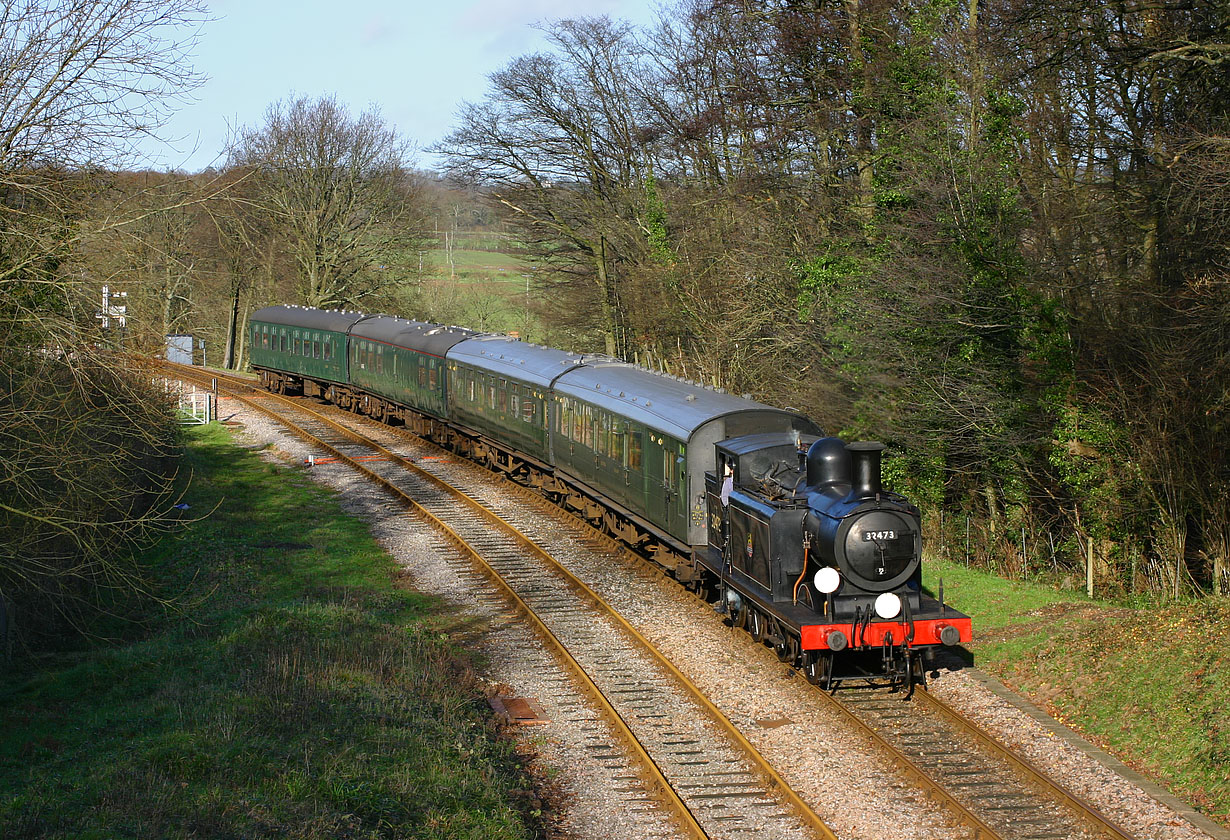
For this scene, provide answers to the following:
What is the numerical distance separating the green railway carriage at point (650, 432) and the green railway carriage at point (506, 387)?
36.7 inches

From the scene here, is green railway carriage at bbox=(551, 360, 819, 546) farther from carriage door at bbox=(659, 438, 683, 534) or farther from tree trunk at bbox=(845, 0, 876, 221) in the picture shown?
tree trunk at bbox=(845, 0, 876, 221)

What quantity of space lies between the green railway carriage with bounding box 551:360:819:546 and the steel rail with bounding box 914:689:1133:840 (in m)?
4.50

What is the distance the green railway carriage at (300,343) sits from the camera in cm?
3900

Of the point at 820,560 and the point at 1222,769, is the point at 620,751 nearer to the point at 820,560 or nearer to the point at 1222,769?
the point at 820,560

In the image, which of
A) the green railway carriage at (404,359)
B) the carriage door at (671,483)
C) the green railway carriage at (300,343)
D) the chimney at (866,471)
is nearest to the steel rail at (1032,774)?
the chimney at (866,471)

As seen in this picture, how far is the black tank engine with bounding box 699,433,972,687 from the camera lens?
11.5m

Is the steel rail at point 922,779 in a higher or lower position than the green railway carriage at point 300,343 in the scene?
lower

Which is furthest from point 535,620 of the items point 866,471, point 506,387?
point 506,387

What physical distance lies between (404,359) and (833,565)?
2318 cm

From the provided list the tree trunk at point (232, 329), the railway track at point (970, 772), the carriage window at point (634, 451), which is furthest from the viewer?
the tree trunk at point (232, 329)

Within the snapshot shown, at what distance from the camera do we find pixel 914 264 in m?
19.2

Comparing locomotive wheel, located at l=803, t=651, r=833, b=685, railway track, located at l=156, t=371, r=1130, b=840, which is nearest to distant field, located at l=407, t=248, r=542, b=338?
railway track, located at l=156, t=371, r=1130, b=840

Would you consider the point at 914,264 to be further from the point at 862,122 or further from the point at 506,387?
the point at 506,387

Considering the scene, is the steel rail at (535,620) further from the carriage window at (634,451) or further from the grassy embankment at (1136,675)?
A: the grassy embankment at (1136,675)
